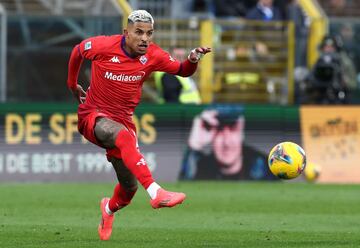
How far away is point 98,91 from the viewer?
1143 cm

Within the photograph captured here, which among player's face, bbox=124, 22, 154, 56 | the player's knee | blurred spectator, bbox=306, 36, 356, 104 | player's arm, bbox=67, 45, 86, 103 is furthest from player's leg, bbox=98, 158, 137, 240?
blurred spectator, bbox=306, 36, 356, 104

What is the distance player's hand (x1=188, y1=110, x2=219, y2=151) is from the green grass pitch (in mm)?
885

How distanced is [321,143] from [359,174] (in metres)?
0.94

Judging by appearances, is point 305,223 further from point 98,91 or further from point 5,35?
point 5,35

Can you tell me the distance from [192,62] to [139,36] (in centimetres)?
61

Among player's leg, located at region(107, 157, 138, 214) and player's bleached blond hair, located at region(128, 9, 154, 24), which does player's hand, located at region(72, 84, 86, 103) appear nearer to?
player's leg, located at region(107, 157, 138, 214)

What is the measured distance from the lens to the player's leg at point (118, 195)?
11474mm

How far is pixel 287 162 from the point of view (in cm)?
1168

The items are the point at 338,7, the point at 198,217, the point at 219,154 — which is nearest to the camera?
the point at 198,217

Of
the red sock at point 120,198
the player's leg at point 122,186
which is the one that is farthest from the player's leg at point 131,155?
the red sock at point 120,198

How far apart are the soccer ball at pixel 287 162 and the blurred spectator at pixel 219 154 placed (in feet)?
28.7

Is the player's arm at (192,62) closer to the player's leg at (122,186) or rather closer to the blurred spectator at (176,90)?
the player's leg at (122,186)

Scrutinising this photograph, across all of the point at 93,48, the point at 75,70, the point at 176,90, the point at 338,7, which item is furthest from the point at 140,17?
the point at 338,7

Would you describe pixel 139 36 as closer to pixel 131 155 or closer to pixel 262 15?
pixel 131 155
